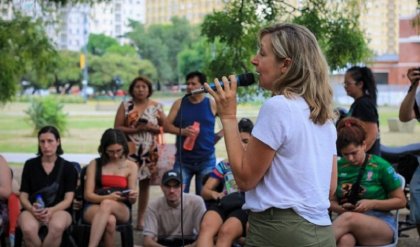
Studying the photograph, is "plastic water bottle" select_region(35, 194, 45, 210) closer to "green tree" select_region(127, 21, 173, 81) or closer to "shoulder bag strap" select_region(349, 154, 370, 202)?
"shoulder bag strap" select_region(349, 154, 370, 202)

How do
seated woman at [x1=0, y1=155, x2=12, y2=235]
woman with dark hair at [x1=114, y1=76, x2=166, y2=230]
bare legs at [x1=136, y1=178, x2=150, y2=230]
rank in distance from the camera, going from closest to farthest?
seated woman at [x1=0, y1=155, x2=12, y2=235] → woman with dark hair at [x1=114, y1=76, x2=166, y2=230] → bare legs at [x1=136, y1=178, x2=150, y2=230]

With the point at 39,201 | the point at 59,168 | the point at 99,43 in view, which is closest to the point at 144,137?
the point at 59,168

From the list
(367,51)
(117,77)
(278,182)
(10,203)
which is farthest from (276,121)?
(117,77)

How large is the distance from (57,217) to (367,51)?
449 centimetres

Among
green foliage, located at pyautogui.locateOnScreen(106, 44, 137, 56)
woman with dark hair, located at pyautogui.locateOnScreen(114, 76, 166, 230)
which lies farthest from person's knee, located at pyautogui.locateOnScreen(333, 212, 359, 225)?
green foliage, located at pyautogui.locateOnScreen(106, 44, 137, 56)

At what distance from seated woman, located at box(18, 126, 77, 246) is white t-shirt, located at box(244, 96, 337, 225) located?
3332 millimetres

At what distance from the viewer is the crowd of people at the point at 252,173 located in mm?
2346

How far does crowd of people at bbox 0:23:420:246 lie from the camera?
7.70 feet

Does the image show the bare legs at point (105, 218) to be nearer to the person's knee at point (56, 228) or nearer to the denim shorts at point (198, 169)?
the person's knee at point (56, 228)

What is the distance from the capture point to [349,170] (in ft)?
15.2

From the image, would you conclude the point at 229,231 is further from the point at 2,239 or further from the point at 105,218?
the point at 2,239

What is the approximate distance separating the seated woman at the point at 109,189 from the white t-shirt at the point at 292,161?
322 centimetres

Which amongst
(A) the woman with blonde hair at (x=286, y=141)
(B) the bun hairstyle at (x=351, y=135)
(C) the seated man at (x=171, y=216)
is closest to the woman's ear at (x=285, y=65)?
(A) the woman with blonde hair at (x=286, y=141)

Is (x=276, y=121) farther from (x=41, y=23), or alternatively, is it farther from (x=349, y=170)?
(x=41, y=23)
